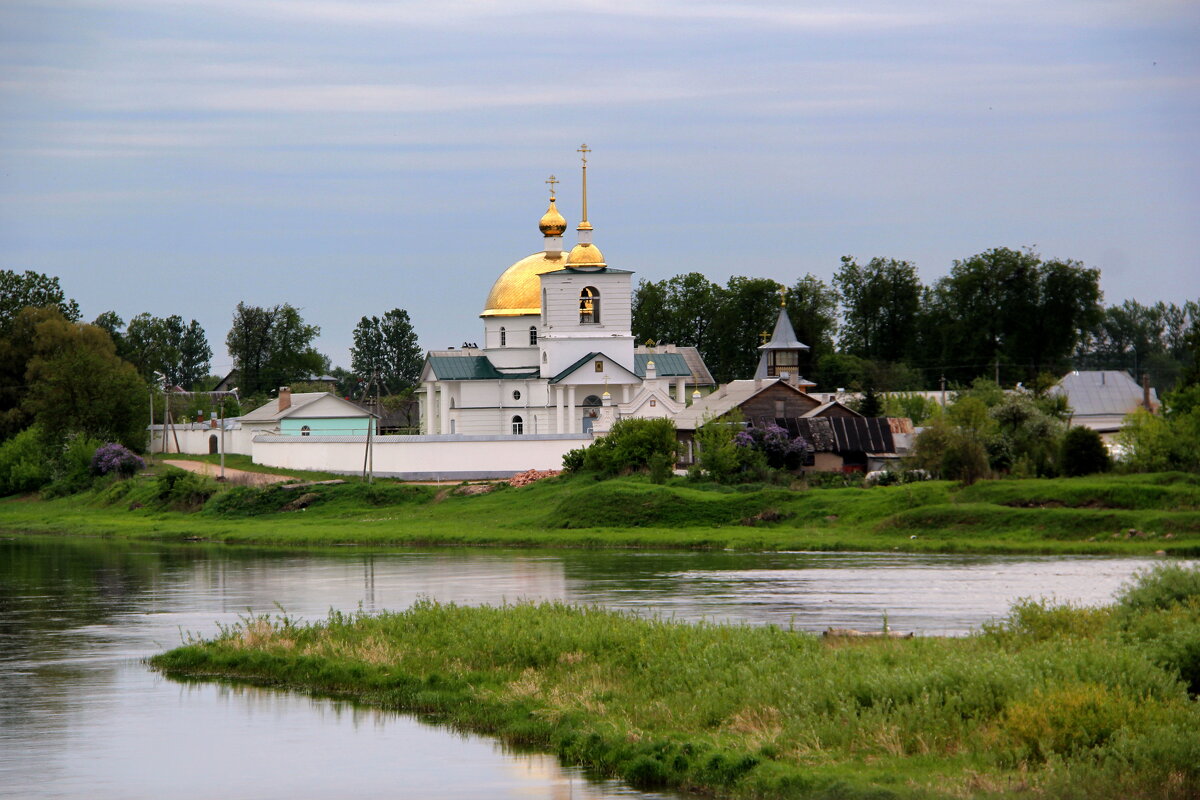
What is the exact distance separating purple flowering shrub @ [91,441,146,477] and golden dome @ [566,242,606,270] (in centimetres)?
2212

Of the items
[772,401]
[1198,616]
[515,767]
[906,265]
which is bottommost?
[515,767]

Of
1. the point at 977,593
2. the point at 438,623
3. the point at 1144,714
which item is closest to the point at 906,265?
the point at 977,593

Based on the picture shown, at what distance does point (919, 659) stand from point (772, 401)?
144 feet

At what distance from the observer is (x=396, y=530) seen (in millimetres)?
48344

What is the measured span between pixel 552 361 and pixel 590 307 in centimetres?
325

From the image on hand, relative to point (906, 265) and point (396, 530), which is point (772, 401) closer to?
point (396, 530)

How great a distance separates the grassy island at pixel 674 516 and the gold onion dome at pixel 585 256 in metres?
20.7

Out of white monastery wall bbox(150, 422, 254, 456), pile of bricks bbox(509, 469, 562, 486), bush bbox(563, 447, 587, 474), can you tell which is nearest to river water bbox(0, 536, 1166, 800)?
pile of bricks bbox(509, 469, 562, 486)

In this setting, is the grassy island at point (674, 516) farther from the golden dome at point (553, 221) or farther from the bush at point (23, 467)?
the golden dome at point (553, 221)

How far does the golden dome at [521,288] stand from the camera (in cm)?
7556

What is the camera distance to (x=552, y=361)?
71.1m

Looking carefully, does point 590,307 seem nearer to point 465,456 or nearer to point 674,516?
point 465,456

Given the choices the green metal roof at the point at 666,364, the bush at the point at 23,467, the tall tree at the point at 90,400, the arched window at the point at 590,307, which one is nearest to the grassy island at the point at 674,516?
the bush at the point at 23,467

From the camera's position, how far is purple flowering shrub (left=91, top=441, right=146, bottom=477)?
65875mm
